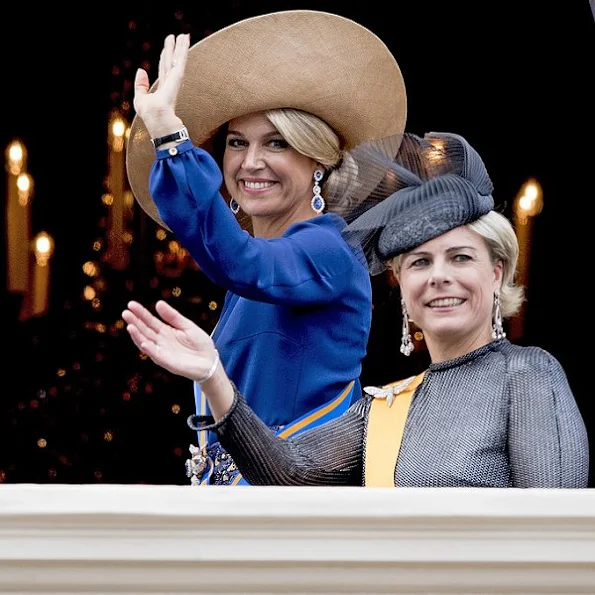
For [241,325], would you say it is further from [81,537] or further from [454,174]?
[81,537]

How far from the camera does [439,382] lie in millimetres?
2250

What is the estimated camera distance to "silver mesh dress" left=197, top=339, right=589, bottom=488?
2.08m

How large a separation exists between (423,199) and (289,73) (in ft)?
1.86

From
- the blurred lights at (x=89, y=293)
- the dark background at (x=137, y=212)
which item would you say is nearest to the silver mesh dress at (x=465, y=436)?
the dark background at (x=137, y=212)

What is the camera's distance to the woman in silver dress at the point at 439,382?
6.86ft

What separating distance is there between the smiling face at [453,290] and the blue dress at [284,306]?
20cm

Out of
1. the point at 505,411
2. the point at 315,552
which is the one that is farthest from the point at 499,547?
the point at 505,411

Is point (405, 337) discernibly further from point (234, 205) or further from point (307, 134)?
point (234, 205)

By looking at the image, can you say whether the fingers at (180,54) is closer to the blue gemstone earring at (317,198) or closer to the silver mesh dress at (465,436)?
the blue gemstone earring at (317,198)

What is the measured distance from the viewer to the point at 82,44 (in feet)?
17.2

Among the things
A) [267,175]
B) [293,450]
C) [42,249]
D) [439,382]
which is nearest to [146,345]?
[293,450]

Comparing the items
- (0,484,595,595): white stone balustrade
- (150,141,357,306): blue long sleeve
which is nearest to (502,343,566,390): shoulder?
(150,141,357,306): blue long sleeve

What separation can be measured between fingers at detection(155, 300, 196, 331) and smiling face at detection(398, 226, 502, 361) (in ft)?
1.27

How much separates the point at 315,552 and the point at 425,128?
3.74 m
